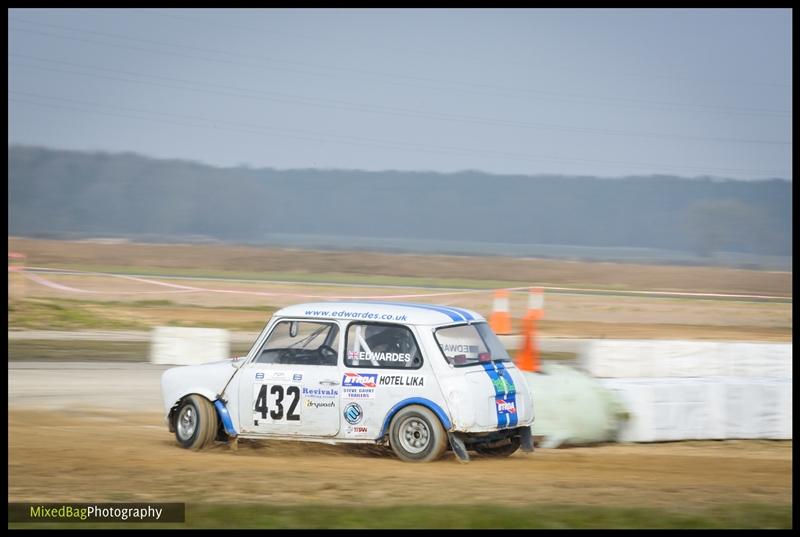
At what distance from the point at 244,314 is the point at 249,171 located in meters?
92.2

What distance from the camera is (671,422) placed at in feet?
38.4

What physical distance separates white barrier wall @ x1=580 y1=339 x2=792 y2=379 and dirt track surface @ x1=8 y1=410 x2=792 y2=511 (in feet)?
8.80

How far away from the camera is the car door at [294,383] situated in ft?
32.3

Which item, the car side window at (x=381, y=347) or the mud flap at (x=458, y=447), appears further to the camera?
the car side window at (x=381, y=347)

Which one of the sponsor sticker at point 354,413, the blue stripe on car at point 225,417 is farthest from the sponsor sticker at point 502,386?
the blue stripe on car at point 225,417

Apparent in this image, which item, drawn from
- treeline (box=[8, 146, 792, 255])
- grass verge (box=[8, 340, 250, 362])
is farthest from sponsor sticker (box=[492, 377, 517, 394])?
treeline (box=[8, 146, 792, 255])

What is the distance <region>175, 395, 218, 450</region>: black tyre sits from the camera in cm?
1012

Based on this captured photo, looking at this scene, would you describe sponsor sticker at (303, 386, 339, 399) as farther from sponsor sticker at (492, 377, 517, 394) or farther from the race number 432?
sponsor sticker at (492, 377, 517, 394)

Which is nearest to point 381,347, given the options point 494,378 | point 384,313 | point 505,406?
point 384,313

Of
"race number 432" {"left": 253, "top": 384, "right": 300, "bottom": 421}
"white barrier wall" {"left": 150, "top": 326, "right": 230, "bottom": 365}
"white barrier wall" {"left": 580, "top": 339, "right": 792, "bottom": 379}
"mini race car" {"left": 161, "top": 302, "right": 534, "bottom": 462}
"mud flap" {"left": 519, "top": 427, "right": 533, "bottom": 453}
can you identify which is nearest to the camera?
"mini race car" {"left": 161, "top": 302, "right": 534, "bottom": 462}

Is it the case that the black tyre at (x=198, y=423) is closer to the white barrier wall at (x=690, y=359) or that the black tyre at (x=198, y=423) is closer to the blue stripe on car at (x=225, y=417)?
the blue stripe on car at (x=225, y=417)

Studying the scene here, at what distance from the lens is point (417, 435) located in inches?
377

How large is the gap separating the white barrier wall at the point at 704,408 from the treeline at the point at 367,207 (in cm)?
9055
